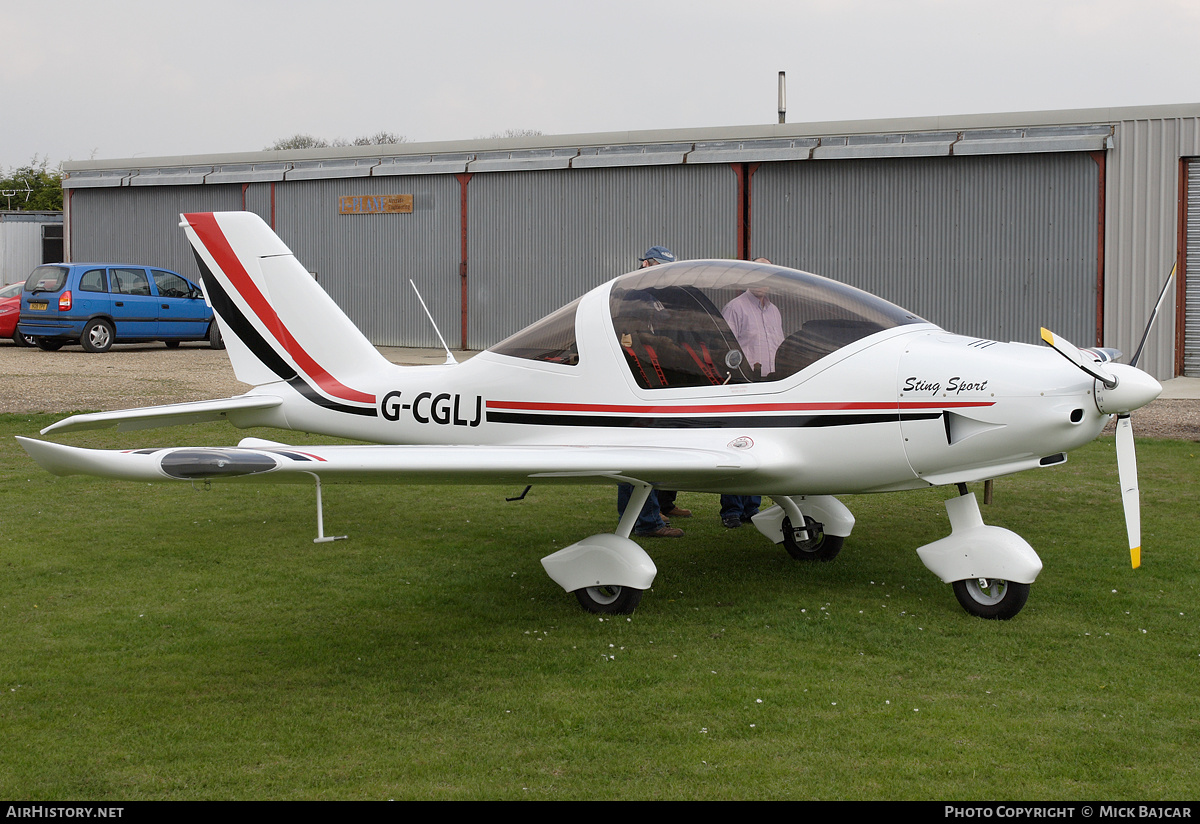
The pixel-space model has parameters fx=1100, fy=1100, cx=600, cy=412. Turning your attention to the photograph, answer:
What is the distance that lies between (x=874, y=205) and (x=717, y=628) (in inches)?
606

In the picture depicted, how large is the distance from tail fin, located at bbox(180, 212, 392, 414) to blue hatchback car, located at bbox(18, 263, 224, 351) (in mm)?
15836

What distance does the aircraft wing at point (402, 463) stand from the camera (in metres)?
4.14

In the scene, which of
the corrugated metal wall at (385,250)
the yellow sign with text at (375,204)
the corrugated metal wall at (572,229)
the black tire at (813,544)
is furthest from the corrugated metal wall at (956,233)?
the black tire at (813,544)

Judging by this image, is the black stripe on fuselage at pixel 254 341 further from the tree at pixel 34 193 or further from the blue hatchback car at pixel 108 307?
the tree at pixel 34 193

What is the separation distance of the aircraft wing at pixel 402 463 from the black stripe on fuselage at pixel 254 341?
5.27 ft

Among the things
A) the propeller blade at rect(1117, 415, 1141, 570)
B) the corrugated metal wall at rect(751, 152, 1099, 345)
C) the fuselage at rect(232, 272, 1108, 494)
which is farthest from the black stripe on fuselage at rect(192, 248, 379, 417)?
the corrugated metal wall at rect(751, 152, 1099, 345)

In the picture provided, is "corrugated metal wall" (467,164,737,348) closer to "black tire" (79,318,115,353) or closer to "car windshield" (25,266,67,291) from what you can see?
"black tire" (79,318,115,353)

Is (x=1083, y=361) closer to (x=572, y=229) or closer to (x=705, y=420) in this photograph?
(x=705, y=420)

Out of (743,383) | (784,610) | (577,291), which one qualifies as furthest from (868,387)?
(577,291)

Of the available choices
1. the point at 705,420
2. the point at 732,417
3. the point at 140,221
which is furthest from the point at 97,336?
the point at 732,417

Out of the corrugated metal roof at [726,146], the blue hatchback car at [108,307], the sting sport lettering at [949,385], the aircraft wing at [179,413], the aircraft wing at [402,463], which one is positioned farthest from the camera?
the blue hatchback car at [108,307]

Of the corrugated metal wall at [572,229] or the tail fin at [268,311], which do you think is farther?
the corrugated metal wall at [572,229]

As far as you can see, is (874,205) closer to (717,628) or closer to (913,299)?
(913,299)

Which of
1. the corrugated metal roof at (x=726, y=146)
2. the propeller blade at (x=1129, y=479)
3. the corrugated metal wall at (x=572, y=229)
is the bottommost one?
the propeller blade at (x=1129, y=479)
